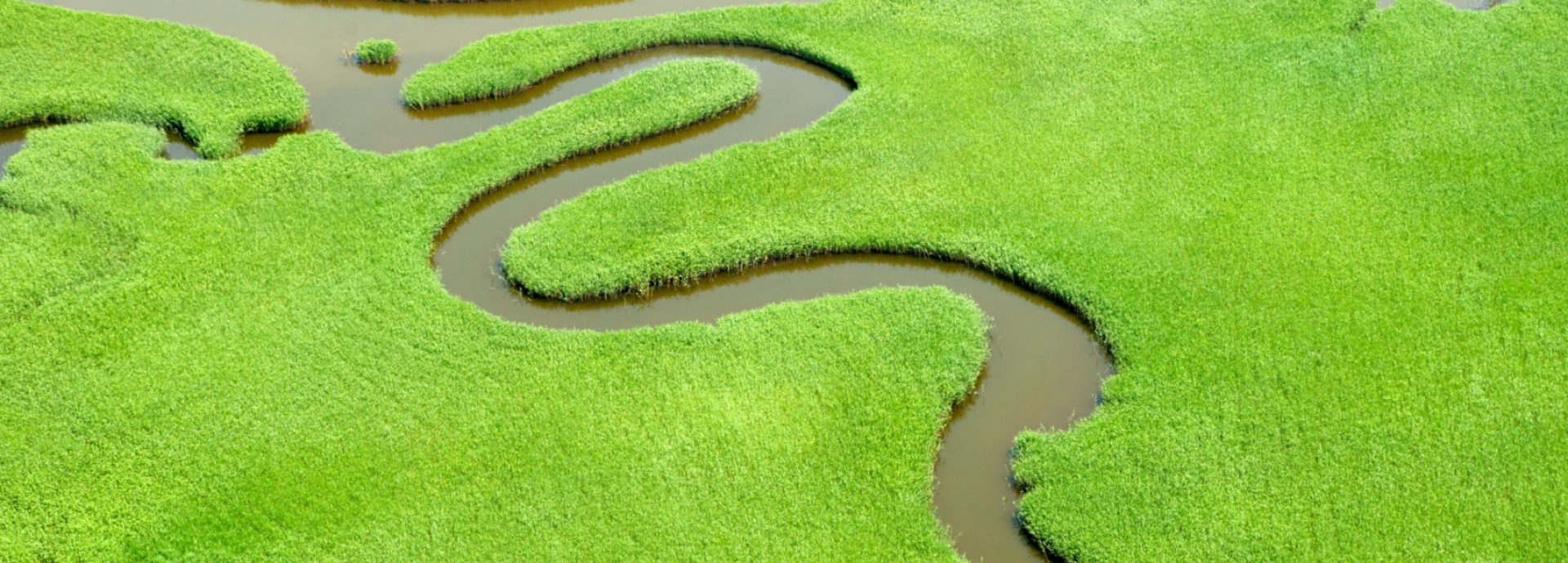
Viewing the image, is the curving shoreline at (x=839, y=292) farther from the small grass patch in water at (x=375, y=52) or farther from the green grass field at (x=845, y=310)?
the small grass patch in water at (x=375, y=52)

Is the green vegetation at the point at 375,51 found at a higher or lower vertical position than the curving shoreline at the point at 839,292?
higher

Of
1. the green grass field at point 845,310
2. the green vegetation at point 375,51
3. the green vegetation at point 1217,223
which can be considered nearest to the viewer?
the green grass field at point 845,310

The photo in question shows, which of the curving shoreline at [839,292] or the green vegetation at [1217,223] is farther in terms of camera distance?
the curving shoreline at [839,292]

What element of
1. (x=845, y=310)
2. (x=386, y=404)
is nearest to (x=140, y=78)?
(x=386, y=404)

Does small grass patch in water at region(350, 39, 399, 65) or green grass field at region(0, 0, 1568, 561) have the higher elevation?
small grass patch in water at region(350, 39, 399, 65)

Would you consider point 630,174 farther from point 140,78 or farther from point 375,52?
point 140,78

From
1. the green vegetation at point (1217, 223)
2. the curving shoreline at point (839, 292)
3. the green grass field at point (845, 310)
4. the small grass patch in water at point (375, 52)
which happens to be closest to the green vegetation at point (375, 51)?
the small grass patch in water at point (375, 52)

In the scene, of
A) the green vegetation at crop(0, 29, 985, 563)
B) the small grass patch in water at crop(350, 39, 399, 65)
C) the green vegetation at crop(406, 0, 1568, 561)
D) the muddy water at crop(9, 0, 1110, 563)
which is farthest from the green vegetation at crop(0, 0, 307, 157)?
the green vegetation at crop(406, 0, 1568, 561)

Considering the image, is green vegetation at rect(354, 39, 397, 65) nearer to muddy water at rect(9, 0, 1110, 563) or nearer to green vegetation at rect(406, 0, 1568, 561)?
muddy water at rect(9, 0, 1110, 563)
